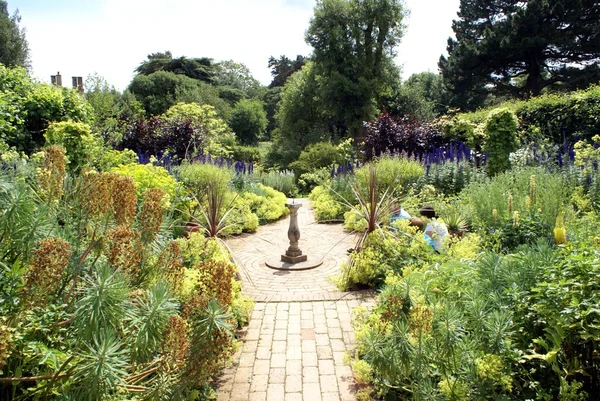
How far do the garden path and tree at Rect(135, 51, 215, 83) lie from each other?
33.6 metres

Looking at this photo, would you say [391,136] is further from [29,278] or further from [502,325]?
[29,278]

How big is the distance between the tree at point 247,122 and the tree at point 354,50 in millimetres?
9748

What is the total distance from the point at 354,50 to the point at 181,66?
65.1ft

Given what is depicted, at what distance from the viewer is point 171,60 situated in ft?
118

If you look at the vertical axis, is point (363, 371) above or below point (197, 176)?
below

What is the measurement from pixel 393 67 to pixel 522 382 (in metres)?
22.2

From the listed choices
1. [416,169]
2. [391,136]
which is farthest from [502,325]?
[391,136]

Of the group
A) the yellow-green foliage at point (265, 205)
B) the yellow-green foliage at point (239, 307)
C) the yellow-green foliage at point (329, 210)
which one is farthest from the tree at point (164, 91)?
the yellow-green foliage at point (239, 307)

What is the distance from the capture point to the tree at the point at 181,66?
36103 mm

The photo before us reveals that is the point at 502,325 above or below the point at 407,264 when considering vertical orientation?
above

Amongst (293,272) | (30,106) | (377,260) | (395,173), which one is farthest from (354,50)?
(377,260)

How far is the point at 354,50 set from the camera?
72.8ft

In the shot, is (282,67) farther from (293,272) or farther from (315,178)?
(293,272)

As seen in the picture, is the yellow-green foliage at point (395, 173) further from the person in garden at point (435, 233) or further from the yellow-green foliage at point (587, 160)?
the yellow-green foliage at point (587, 160)
